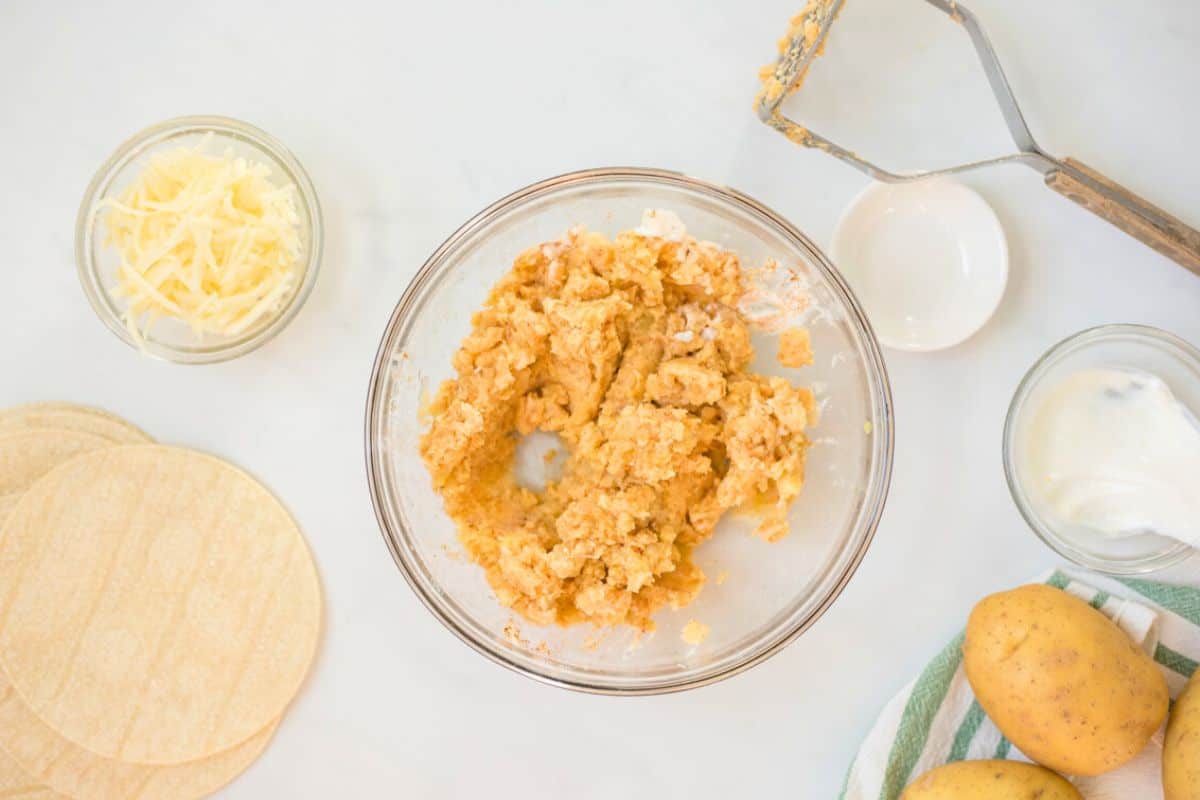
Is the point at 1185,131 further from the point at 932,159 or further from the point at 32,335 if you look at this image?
the point at 32,335

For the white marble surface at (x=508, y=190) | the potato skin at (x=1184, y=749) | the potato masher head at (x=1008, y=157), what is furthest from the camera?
the white marble surface at (x=508, y=190)

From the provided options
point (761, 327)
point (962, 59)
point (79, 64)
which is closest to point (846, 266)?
point (761, 327)

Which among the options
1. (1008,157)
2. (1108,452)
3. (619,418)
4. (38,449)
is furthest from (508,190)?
(1108,452)

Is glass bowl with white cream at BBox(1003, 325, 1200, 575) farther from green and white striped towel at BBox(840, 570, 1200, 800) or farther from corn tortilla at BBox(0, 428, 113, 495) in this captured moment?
corn tortilla at BBox(0, 428, 113, 495)

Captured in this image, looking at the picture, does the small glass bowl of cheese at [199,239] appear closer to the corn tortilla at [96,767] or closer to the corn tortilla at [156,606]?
the corn tortilla at [156,606]

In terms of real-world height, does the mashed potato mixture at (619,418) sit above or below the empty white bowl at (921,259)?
below

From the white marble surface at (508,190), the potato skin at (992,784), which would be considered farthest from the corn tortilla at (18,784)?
the potato skin at (992,784)

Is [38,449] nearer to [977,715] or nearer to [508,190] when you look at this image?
[508,190]
